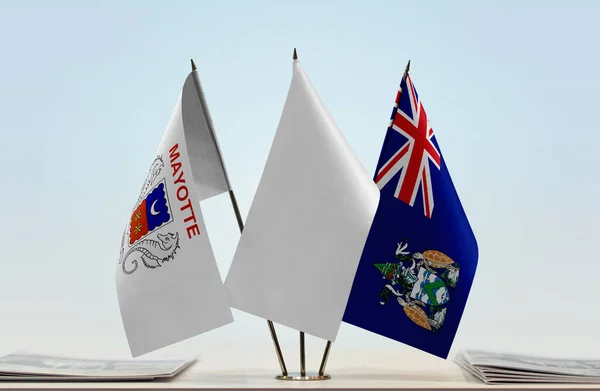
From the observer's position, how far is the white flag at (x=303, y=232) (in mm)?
1577

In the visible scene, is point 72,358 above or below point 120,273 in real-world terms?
below

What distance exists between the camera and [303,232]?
5.20ft

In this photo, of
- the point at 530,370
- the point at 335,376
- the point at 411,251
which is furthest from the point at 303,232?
the point at 530,370

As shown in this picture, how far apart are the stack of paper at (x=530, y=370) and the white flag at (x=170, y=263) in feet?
1.59

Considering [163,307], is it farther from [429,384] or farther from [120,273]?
[429,384]

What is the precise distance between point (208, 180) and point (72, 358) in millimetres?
474

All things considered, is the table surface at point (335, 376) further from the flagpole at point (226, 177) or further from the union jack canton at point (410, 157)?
the union jack canton at point (410, 157)

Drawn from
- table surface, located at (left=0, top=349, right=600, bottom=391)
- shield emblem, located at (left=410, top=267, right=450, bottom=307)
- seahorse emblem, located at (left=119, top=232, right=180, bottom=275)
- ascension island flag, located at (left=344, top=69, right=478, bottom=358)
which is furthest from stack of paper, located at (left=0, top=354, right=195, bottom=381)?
shield emblem, located at (left=410, top=267, right=450, bottom=307)

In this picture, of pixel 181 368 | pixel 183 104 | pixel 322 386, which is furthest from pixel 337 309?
pixel 183 104

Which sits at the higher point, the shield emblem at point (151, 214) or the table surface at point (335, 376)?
the shield emblem at point (151, 214)

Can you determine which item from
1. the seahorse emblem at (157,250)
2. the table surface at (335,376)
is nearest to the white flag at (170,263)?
the seahorse emblem at (157,250)

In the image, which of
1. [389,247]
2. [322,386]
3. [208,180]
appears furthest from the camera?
[208,180]

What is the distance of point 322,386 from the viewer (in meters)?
1.53

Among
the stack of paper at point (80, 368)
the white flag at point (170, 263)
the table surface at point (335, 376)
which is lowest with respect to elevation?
the table surface at point (335, 376)
